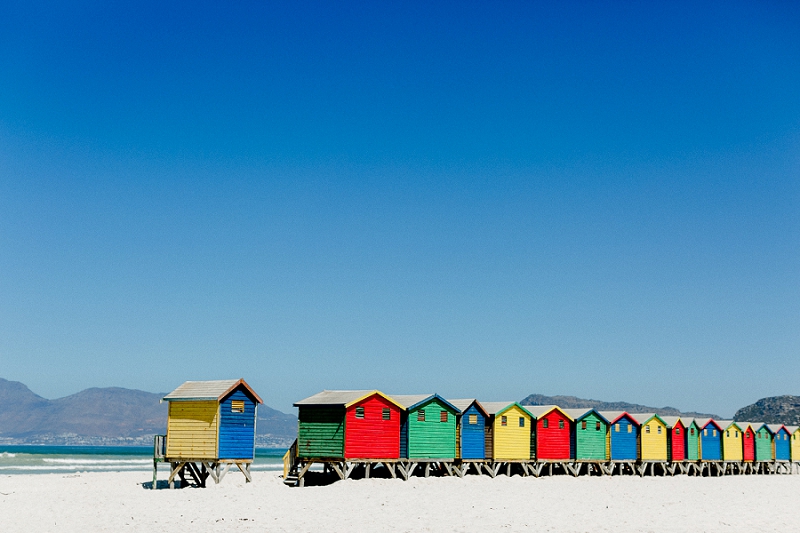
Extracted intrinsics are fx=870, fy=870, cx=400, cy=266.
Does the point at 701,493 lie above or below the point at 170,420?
below

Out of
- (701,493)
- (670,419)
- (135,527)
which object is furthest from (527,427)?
(135,527)

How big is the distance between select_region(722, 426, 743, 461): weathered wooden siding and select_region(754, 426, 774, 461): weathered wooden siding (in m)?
3.16

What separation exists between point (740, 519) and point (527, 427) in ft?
66.3

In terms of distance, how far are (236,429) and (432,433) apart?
11.4 meters

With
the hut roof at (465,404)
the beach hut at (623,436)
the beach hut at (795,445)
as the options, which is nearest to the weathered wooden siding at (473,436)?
the hut roof at (465,404)

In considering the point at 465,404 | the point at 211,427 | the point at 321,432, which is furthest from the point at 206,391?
the point at 465,404

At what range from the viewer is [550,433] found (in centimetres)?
5434

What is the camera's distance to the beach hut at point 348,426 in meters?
43.2

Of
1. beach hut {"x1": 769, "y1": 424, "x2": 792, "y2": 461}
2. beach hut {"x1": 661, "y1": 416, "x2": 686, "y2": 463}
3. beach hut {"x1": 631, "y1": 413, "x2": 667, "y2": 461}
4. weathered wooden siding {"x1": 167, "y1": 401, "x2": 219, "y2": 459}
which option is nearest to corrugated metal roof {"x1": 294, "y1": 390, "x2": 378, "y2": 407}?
weathered wooden siding {"x1": 167, "y1": 401, "x2": 219, "y2": 459}

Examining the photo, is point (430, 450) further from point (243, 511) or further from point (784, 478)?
point (784, 478)

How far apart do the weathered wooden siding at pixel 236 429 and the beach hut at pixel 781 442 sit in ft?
167

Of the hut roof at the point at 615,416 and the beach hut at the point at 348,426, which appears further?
the hut roof at the point at 615,416

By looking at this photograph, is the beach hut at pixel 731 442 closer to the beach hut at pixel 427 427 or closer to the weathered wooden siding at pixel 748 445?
the weathered wooden siding at pixel 748 445

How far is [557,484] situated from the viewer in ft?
157
